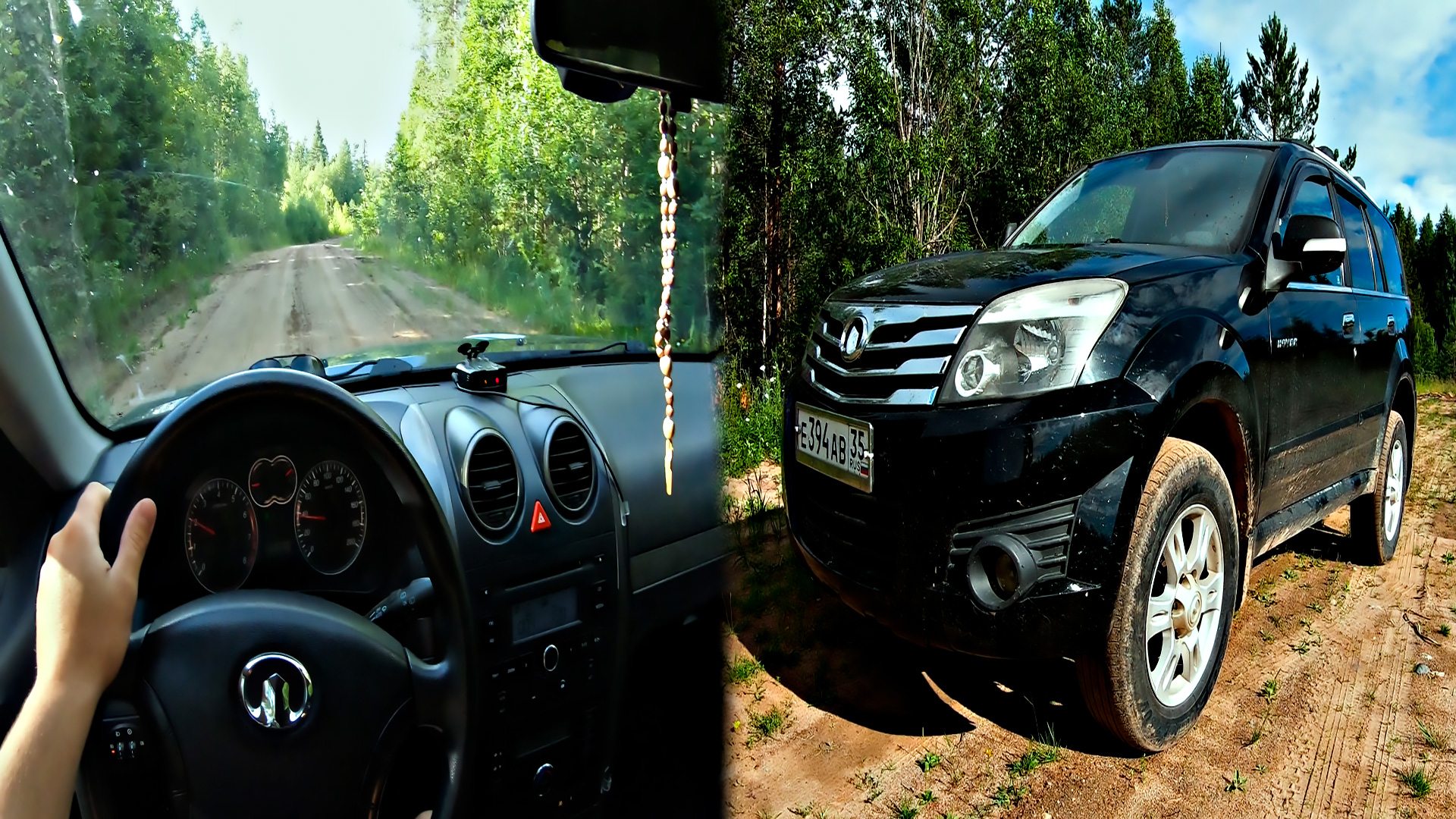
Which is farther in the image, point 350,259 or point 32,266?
Answer: point 350,259

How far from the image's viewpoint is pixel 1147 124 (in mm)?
16062

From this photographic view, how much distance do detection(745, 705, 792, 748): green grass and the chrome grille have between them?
3.41 ft

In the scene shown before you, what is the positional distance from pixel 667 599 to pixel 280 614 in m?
0.78

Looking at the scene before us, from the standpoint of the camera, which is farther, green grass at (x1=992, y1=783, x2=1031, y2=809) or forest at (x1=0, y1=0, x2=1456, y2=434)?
green grass at (x1=992, y1=783, x2=1031, y2=809)

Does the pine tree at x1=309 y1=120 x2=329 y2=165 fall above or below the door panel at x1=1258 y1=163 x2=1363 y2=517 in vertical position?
above

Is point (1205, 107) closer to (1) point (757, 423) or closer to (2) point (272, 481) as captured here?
(1) point (757, 423)

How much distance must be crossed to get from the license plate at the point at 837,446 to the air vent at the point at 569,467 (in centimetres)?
124

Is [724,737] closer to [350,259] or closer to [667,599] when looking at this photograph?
[667,599]

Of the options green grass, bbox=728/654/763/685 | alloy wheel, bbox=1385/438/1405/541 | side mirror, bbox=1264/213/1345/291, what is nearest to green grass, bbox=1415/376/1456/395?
alloy wheel, bbox=1385/438/1405/541

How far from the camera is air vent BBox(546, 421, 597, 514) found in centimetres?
146

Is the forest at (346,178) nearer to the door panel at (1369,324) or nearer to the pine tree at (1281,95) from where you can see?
the door panel at (1369,324)

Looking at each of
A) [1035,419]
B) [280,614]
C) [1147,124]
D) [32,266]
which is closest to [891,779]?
[1035,419]

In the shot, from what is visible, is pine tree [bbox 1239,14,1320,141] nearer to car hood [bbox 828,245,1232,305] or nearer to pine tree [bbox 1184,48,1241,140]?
pine tree [bbox 1184,48,1241,140]

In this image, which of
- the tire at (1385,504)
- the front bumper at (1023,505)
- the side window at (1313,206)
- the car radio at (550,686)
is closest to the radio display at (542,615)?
the car radio at (550,686)
